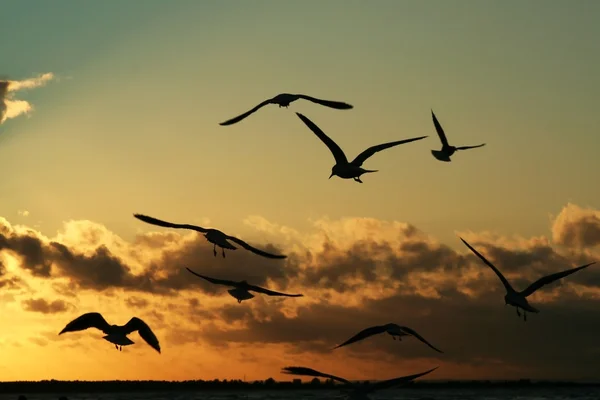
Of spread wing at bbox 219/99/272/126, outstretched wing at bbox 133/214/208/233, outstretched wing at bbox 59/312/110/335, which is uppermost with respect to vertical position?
spread wing at bbox 219/99/272/126

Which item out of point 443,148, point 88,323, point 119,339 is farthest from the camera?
point 443,148

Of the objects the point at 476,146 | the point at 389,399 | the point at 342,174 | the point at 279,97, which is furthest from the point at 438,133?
the point at 389,399

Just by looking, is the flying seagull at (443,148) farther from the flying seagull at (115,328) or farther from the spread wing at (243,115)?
the flying seagull at (115,328)

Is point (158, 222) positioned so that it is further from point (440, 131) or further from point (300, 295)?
point (440, 131)

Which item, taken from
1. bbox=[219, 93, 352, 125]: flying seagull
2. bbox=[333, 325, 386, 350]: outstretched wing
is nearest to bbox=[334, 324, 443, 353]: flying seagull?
bbox=[333, 325, 386, 350]: outstretched wing

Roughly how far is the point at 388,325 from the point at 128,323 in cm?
928

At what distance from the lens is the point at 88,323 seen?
96.7ft

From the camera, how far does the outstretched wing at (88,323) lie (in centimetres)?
2880

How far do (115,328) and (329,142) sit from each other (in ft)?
34.3

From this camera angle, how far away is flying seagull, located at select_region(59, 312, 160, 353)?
27.9 meters

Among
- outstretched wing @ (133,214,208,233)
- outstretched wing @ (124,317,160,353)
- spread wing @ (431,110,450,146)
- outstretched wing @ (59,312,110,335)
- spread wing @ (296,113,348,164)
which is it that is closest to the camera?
outstretched wing @ (124,317,160,353)

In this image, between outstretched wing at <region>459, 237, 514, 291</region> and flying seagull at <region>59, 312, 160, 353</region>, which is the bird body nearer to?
flying seagull at <region>59, 312, 160, 353</region>

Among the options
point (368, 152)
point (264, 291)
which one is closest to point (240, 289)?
point (264, 291)

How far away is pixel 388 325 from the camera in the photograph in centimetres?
3353
